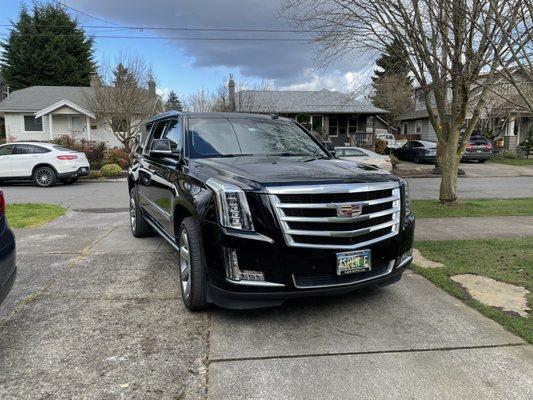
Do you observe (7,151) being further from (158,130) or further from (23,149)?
(158,130)

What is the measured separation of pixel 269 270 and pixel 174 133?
2.55 m

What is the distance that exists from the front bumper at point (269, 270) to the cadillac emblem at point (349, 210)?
0.31 meters

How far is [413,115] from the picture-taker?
4328cm

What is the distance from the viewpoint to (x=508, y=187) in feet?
56.1

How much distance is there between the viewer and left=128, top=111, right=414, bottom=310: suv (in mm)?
3680

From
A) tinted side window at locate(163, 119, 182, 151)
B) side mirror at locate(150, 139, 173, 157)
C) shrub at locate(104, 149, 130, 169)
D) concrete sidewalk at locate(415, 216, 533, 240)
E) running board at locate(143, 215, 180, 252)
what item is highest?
tinted side window at locate(163, 119, 182, 151)

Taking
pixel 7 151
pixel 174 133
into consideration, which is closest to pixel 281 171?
pixel 174 133

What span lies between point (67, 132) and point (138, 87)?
324 inches

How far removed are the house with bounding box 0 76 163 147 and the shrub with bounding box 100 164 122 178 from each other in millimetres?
10756

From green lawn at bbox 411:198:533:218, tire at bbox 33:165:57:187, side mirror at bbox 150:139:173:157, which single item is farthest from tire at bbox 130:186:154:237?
tire at bbox 33:165:57:187

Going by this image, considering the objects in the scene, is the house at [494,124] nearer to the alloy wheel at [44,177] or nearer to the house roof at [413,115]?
the house roof at [413,115]

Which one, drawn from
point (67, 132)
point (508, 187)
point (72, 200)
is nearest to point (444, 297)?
point (72, 200)

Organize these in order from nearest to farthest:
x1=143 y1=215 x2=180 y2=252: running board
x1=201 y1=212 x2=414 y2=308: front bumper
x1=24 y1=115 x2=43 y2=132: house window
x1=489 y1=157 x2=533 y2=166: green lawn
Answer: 1. x1=201 y1=212 x2=414 y2=308: front bumper
2. x1=143 y1=215 x2=180 y2=252: running board
3. x1=489 y1=157 x2=533 y2=166: green lawn
4. x1=24 y1=115 x2=43 y2=132: house window

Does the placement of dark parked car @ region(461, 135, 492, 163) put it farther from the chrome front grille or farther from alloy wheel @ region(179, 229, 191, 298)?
alloy wheel @ region(179, 229, 191, 298)
